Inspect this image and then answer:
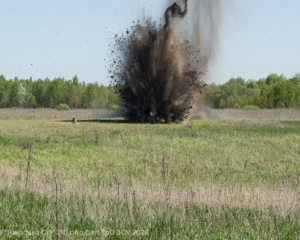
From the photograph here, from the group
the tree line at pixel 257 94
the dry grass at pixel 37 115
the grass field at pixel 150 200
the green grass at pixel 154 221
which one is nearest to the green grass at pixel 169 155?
the grass field at pixel 150 200

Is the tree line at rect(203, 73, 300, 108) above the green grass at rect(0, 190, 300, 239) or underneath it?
above

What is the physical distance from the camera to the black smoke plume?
97.5 ft

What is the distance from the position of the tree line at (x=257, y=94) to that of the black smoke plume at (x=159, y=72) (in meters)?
5.82

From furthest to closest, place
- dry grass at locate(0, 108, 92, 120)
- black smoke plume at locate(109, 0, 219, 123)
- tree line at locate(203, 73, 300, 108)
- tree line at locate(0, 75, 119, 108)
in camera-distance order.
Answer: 1. tree line at locate(0, 75, 119, 108)
2. tree line at locate(203, 73, 300, 108)
3. dry grass at locate(0, 108, 92, 120)
4. black smoke plume at locate(109, 0, 219, 123)

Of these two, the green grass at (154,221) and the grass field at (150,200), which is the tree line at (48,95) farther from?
the green grass at (154,221)

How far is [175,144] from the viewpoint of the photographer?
55.6 ft

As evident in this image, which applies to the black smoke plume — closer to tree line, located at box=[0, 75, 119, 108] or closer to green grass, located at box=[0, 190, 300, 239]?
green grass, located at box=[0, 190, 300, 239]

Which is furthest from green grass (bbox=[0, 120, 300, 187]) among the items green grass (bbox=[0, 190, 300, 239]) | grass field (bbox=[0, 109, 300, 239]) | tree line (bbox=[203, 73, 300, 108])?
tree line (bbox=[203, 73, 300, 108])

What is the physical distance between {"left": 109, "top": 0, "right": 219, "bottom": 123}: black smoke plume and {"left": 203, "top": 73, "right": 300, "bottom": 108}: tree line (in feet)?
19.1

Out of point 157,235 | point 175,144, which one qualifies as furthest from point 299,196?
point 175,144

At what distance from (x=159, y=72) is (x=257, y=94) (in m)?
56.9

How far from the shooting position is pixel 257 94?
82.2 metres

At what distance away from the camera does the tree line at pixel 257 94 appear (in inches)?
2781

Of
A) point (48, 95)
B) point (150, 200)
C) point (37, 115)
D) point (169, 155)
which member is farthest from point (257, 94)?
point (150, 200)
